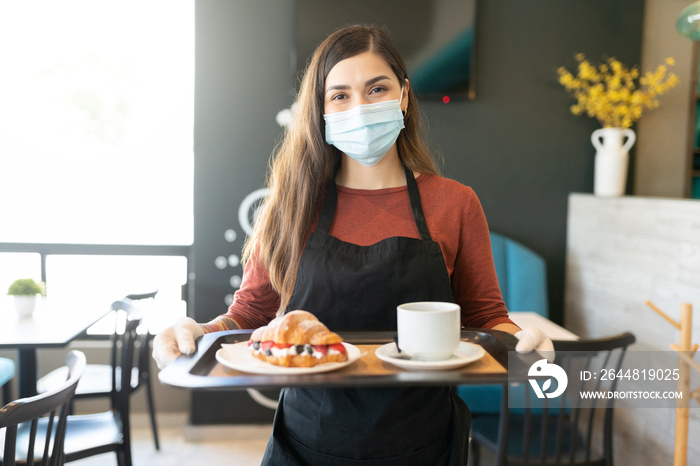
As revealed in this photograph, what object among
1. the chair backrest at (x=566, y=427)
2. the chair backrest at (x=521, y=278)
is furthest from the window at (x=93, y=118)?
the chair backrest at (x=566, y=427)

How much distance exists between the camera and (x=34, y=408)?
1.47 meters

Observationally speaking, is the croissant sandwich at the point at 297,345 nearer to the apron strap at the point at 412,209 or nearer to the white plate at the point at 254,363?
the white plate at the point at 254,363

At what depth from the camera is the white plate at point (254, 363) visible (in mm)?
885

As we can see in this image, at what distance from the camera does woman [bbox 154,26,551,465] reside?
3.92 ft

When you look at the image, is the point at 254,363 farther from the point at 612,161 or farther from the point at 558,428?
the point at 612,161

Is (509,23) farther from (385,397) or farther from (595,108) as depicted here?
(385,397)

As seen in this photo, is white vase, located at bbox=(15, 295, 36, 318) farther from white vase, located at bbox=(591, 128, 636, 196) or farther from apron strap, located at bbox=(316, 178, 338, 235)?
white vase, located at bbox=(591, 128, 636, 196)

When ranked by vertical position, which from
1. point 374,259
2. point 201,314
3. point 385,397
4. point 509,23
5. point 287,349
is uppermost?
point 509,23

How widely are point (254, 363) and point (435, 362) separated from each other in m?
0.27

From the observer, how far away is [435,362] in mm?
912

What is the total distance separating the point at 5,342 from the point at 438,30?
243cm

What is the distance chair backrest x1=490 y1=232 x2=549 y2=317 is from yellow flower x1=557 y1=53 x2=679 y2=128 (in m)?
0.80

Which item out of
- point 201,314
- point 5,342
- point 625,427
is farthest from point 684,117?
point 5,342

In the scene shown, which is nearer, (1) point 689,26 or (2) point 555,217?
(1) point 689,26
